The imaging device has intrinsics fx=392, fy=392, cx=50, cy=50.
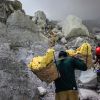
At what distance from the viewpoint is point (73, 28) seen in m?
19.0

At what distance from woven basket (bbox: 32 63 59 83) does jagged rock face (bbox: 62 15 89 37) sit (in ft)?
37.0

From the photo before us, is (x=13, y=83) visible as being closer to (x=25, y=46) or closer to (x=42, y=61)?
(x=42, y=61)

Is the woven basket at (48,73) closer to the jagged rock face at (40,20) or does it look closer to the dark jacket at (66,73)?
the dark jacket at (66,73)

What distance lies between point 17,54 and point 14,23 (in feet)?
13.6

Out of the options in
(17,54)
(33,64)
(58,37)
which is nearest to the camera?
(33,64)

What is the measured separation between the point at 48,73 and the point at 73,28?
11847mm

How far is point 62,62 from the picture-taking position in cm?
756

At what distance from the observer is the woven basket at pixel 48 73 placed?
23.9 ft

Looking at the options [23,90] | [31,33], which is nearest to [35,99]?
[23,90]

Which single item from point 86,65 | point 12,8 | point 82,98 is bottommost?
point 82,98

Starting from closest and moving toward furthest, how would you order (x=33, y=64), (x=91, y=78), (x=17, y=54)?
(x=33, y=64) → (x=91, y=78) → (x=17, y=54)

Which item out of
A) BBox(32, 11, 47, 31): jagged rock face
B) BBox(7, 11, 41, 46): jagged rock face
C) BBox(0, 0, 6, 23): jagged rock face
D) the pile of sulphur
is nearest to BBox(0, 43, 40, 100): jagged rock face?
the pile of sulphur

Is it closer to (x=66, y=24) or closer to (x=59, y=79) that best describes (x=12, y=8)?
(x=66, y=24)

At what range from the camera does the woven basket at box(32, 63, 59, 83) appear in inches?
287
